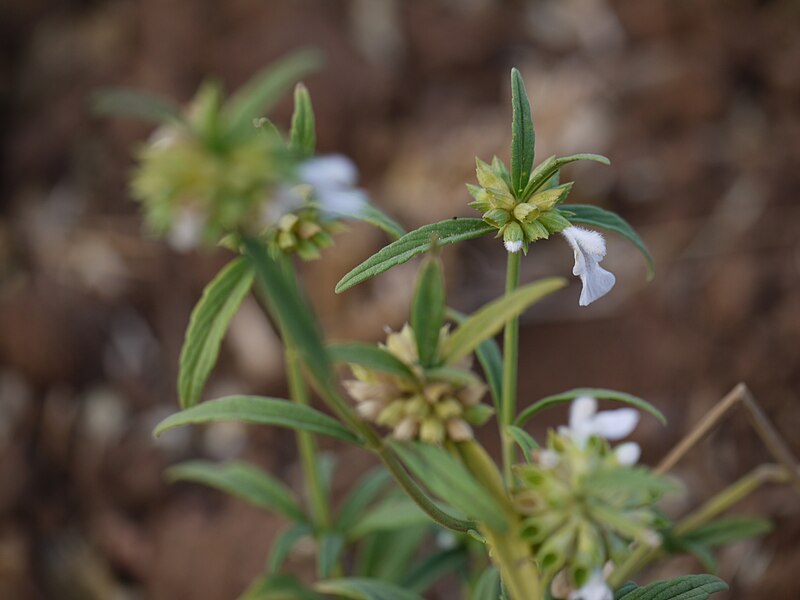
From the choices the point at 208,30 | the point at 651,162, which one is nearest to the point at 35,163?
the point at 208,30

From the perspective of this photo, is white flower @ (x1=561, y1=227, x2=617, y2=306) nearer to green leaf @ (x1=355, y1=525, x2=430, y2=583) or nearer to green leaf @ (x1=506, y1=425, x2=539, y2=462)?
green leaf @ (x1=506, y1=425, x2=539, y2=462)

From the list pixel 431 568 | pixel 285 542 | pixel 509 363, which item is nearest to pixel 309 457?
pixel 285 542

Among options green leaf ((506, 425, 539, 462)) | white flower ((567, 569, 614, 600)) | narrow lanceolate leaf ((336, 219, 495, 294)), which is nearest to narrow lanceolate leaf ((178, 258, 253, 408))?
narrow lanceolate leaf ((336, 219, 495, 294))

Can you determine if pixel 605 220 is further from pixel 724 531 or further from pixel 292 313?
pixel 724 531

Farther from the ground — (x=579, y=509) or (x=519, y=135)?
(x=519, y=135)

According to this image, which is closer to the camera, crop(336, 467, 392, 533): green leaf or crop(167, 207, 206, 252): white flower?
crop(167, 207, 206, 252): white flower

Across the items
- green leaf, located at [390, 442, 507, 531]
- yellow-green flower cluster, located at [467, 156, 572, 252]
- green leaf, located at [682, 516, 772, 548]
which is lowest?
green leaf, located at [682, 516, 772, 548]

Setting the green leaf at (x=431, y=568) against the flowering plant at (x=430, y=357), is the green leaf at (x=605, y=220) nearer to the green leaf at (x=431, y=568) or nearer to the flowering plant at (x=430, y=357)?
the flowering plant at (x=430, y=357)
